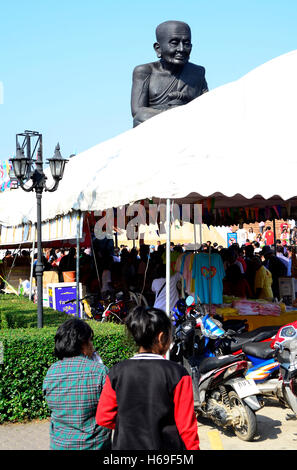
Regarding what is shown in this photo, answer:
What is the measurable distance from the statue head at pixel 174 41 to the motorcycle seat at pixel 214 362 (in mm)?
12819

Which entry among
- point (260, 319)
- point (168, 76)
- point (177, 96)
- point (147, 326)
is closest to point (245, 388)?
point (147, 326)

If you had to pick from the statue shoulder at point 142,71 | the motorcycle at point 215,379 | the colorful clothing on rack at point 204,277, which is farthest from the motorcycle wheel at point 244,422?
the statue shoulder at point 142,71

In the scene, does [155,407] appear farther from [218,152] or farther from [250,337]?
[218,152]

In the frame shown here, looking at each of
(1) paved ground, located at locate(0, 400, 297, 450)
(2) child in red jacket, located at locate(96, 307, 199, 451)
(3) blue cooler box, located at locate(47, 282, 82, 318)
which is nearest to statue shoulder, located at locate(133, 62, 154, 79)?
(3) blue cooler box, located at locate(47, 282, 82, 318)

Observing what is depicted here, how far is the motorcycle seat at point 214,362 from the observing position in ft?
20.5

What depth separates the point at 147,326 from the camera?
124 inches

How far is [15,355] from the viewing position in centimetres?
699

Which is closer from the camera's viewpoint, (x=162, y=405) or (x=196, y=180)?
(x=162, y=405)

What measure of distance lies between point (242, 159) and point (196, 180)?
0.67m

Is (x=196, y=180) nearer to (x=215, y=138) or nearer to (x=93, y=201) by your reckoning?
(x=215, y=138)

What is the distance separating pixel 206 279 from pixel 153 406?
20.8ft

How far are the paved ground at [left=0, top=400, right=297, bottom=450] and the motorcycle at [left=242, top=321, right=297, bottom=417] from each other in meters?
0.36

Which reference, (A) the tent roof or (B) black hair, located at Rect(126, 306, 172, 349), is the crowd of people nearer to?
(A) the tent roof

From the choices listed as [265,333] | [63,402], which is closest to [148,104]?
[265,333]
